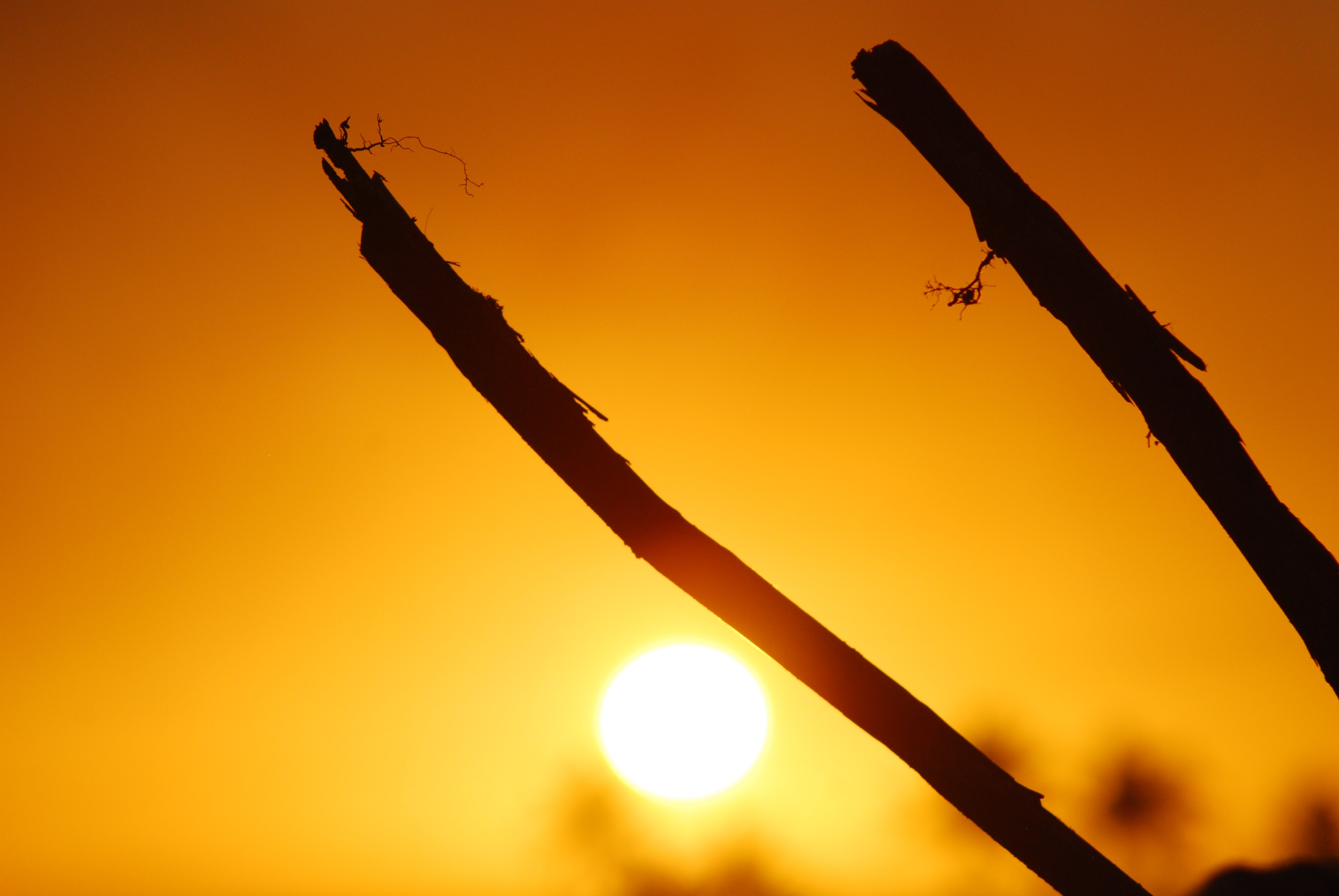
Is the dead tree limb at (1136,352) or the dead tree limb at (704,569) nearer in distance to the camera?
the dead tree limb at (1136,352)

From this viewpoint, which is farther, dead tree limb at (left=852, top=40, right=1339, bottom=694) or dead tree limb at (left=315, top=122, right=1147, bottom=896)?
dead tree limb at (left=315, top=122, right=1147, bottom=896)

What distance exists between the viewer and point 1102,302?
7.30 ft

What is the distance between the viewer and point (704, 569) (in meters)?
2.27

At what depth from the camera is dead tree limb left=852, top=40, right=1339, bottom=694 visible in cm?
→ 212

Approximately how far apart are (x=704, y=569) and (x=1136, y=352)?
130 cm

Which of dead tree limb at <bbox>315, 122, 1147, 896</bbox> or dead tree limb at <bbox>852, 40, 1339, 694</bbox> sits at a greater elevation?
dead tree limb at <bbox>852, 40, 1339, 694</bbox>

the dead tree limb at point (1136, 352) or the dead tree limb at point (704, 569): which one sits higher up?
the dead tree limb at point (1136, 352)

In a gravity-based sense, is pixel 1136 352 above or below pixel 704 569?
above

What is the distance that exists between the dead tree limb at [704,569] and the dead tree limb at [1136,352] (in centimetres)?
86

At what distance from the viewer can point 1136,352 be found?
222 centimetres

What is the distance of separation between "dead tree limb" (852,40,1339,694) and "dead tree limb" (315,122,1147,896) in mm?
862

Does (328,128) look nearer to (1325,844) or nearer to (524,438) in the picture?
(524,438)

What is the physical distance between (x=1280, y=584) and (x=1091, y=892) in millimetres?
979

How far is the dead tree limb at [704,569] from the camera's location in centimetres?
225
